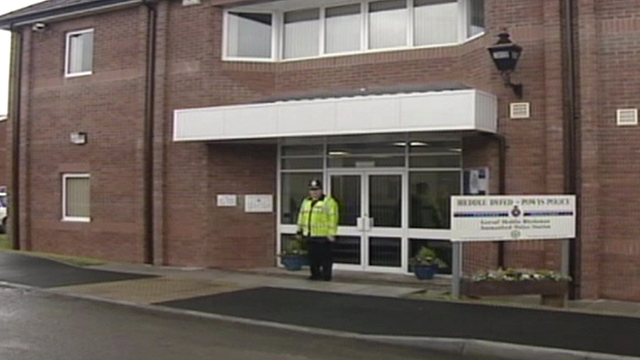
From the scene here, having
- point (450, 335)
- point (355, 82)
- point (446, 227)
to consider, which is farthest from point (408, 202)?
point (450, 335)

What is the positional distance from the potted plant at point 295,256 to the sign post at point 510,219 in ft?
14.6

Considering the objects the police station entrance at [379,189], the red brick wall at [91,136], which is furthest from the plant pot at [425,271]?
the red brick wall at [91,136]

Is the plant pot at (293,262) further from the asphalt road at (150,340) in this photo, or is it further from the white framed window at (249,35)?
the asphalt road at (150,340)

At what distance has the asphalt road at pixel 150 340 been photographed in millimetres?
8141

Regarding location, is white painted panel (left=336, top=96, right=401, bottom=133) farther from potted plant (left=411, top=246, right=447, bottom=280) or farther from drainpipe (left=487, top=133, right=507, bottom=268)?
potted plant (left=411, top=246, right=447, bottom=280)

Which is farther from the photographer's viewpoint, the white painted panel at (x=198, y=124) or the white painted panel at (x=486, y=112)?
the white painted panel at (x=198, y=124)

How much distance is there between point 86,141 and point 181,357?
10890mm

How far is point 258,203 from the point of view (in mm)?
16094

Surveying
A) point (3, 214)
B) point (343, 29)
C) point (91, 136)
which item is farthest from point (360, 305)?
point (3, 214)

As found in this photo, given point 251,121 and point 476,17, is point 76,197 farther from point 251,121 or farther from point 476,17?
point 476,17

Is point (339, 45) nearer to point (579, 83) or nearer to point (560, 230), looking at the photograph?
point (579, 83)

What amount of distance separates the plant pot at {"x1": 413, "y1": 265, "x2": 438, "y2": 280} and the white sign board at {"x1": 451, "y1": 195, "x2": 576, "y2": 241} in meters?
2.68

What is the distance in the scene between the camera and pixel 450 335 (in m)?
8.99

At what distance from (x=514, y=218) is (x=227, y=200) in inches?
253
